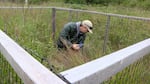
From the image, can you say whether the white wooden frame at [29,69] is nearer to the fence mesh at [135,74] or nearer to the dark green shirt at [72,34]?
the fence mesh at [135,74]

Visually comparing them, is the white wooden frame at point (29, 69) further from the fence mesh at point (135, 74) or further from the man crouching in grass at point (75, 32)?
the man crouching in grass at point (75, 32)

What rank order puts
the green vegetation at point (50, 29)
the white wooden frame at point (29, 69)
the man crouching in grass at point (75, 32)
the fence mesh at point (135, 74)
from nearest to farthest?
the white wooden frame at point (29, 69), the fence mesh at point (135, 74), the green vegetation at point (50, 29), the man crouching in grass at point (75, 32)

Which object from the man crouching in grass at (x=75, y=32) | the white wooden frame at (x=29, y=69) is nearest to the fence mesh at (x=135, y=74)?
the white wooden frame at (x=29, y=69)

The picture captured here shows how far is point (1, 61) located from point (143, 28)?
3.84m

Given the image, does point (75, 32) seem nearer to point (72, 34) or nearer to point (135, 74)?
point (72, 34)

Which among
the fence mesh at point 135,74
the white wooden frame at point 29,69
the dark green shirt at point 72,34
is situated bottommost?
the dark green shirt at point 72,34

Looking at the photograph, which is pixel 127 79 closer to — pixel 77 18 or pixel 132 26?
pixel 132 26

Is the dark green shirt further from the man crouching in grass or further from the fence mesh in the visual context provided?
the fence mesh

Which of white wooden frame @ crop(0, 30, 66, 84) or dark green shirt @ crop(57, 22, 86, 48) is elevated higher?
white wooden frame @ crop(0, 30, 66, 84)

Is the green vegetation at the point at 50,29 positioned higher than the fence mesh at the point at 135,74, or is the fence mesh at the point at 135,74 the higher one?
the fence mesh at the point at 135,74

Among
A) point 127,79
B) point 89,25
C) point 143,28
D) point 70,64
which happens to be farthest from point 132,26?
point 127,79

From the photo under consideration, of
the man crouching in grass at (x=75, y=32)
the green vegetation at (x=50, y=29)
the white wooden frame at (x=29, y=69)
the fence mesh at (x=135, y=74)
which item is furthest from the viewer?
the man crouching in grass at (x=75, y=32)

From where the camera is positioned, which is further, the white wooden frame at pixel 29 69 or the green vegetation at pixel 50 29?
the green vegetation at pixel 50 29

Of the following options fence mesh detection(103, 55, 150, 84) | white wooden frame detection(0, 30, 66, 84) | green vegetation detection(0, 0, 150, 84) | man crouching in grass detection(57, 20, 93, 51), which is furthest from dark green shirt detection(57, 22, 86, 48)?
white wooden frame detection(0, 30, 66, 84)
